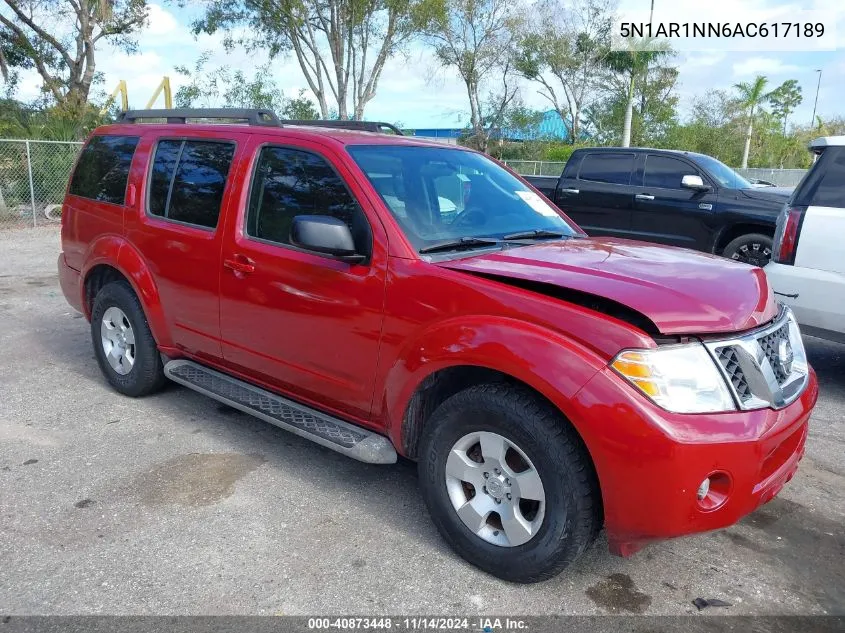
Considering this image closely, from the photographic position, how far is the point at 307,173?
3695 mm

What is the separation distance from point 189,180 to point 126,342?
4.11 feet

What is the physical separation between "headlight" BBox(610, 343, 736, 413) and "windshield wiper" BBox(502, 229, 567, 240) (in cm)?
128

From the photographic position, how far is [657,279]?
2.84 m

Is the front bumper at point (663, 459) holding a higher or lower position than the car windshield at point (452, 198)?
lower

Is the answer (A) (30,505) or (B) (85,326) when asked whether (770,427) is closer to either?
(A) (30,505)

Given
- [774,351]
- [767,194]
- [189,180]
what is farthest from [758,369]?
[767,194]

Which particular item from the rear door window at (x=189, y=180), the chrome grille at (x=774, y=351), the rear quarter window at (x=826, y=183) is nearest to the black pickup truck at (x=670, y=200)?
the rear quarter window at (x=826, y=183)

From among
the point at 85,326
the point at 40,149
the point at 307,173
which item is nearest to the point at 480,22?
the point at 40,149

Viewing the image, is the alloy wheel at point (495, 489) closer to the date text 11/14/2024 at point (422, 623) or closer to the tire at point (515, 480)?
the tire at point (515, 480)

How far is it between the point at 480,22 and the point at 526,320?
30.7 metres

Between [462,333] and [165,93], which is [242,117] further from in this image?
[165,93]

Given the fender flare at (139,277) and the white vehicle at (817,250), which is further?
the white vehicle at (817,250)

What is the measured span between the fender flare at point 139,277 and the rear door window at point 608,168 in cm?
682

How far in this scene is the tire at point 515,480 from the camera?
2.61m
